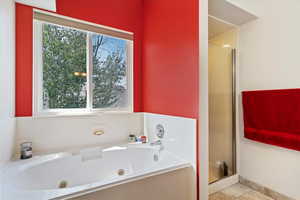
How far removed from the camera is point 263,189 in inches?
71.7

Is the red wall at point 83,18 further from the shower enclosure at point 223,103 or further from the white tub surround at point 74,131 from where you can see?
the shower enclosure at point 223,103

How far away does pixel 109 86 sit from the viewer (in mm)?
2121

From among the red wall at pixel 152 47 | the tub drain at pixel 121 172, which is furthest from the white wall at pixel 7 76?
the tub drain at pixel 121 172

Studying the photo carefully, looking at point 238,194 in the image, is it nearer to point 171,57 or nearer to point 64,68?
point 171,57

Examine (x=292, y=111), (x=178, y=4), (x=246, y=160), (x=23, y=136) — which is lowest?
(x=246, y=160)

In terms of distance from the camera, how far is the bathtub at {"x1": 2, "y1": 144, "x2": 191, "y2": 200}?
3.12 feet

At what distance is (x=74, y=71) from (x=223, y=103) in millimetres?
2118

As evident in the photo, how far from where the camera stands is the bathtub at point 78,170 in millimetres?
952

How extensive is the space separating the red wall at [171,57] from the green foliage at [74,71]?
43cm

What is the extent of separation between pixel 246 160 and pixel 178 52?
175cm

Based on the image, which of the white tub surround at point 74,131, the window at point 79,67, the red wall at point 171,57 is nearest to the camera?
the red wall at point 171,57

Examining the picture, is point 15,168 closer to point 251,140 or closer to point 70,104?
point 70,104

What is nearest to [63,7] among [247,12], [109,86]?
[109,86]

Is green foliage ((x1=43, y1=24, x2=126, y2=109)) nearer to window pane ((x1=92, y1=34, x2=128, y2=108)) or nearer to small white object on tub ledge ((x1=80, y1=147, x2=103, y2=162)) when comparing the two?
window pane ((x1=92, y1=34, x2=128, y2=108))
